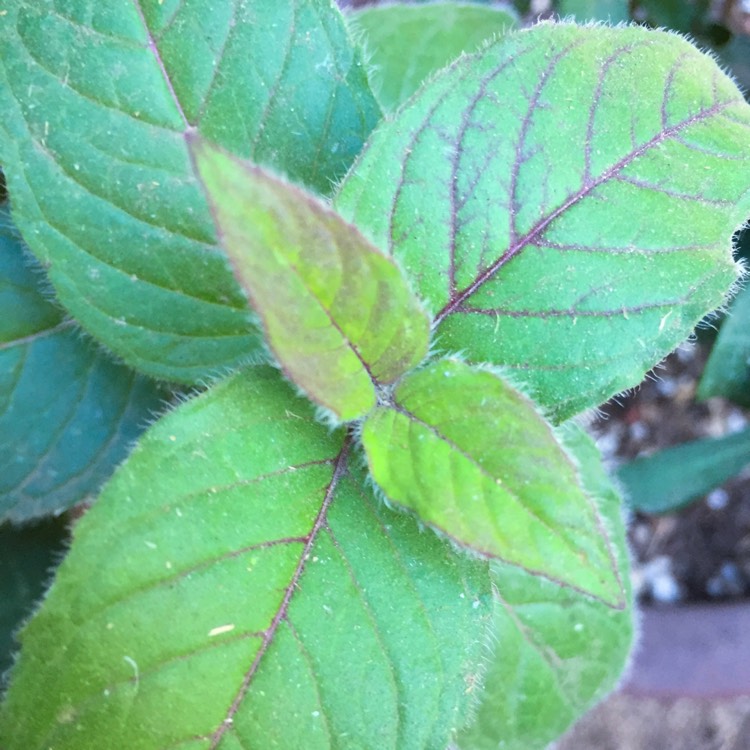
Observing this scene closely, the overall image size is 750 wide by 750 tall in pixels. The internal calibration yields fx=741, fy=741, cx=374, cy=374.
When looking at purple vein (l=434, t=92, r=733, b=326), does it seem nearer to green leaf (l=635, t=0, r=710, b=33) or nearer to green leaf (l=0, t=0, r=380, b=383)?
green leaf (l=0, t=0, r=380, b=383)

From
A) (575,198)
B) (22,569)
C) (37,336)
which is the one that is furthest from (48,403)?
(575,198)

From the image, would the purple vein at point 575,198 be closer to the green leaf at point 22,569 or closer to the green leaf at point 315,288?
the green leaf at point 315,288

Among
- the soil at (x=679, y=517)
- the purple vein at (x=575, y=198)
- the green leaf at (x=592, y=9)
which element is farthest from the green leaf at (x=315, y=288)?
the soil at (x=679, y=517)

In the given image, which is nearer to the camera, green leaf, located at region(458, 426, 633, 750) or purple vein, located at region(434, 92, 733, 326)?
purple vein, located at region(434, 92, 733, 326)

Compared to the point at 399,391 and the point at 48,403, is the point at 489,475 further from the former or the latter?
the point at 48,403

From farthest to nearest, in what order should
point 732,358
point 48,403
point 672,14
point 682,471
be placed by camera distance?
point 682,471, point 672,14, point 732,358, point 48,403

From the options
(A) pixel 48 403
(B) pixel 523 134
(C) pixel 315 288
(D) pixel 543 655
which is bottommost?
(D) pixel 543 655

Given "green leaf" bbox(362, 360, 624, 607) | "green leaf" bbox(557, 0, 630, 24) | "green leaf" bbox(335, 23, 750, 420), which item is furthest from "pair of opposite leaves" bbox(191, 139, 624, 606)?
"green leaf" bbox(557, 0, 630, 24)
